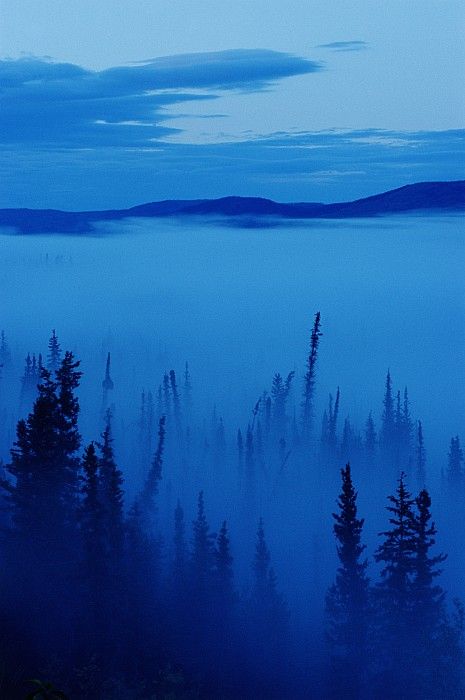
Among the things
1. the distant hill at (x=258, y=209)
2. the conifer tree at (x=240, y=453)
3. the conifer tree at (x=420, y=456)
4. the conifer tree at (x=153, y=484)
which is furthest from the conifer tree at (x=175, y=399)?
the conifer tree at (x=420, y=456)

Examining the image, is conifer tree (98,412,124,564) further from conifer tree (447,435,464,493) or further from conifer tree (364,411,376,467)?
conifer tree (447,435,464,493)

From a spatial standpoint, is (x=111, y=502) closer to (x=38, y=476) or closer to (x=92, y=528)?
(x=92, y=528)

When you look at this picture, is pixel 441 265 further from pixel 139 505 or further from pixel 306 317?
pixel 139 505

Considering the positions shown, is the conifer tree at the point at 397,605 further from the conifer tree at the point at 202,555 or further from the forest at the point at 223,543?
the conifer tree at the point at 202,555

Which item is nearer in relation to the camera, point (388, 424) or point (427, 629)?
point (427, 629)

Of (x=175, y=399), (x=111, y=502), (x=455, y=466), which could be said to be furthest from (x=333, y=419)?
(x=111, y=502)

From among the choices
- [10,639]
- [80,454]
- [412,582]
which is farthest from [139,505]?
[412,582]
